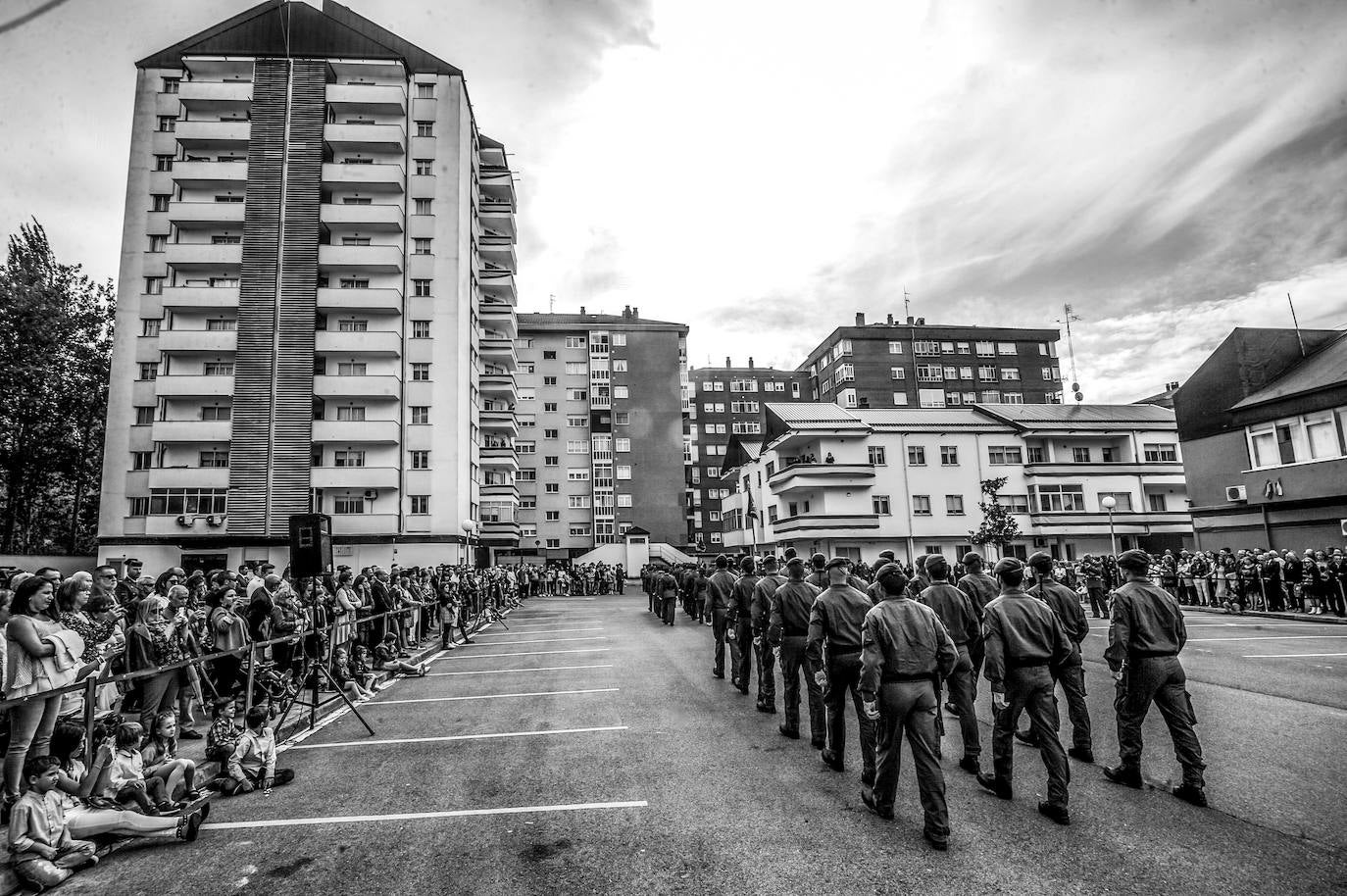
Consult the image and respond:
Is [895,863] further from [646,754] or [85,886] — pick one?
[85,886]

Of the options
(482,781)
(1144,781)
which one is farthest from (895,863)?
(482,781)

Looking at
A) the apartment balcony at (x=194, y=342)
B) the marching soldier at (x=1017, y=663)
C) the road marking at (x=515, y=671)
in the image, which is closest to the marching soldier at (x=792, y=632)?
the marching soldier at (x=1017, y=663)

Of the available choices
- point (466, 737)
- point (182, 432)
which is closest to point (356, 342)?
point (182, 432)

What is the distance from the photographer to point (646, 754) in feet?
23.8

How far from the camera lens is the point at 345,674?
36.8ft

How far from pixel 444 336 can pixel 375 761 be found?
114ft

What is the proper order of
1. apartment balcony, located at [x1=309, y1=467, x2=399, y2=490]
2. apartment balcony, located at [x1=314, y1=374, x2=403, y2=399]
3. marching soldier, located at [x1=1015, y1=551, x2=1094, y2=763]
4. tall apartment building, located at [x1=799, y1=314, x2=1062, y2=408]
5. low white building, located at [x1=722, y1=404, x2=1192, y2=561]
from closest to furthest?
marching soldier, located at [x1=1015, y1=551, x2=1094, y2=763]
apartment balcony, located at [x1=309, y1=467, x2=399, y2=490]
apartment balcony, located at [x1=314, y1=374, x2=403, y2=399]
low white building, located at [x1=722, y1=404, x2=1192, y2=561]
tall apartment building, located at [x1=799, y1=314, x2=1062, y2=408]

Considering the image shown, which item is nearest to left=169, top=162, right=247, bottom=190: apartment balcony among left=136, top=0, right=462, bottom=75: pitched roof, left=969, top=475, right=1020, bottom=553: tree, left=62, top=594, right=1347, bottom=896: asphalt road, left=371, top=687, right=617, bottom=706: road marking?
left=136, top=0, right=462, bottom=75: pitched roof

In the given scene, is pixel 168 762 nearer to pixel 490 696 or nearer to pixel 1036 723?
pixel 490 696

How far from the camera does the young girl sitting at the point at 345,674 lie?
10.6m

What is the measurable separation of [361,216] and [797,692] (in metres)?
38.7

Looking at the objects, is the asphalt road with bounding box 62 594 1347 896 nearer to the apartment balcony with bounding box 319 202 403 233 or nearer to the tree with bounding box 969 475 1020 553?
the tree with bounding box 969 475 1020 553

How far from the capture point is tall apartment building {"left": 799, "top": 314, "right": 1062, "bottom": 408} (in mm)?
69188

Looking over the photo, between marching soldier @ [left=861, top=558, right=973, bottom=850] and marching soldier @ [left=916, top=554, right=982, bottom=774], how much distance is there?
25cm
